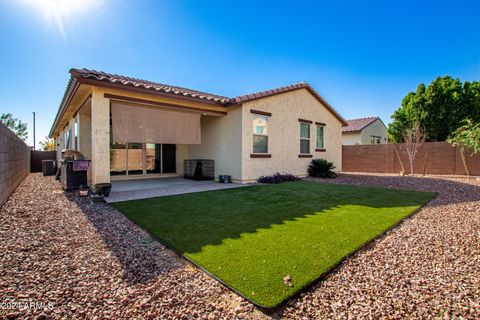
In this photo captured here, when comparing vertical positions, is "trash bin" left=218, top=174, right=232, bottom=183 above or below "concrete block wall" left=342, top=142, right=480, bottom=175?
below

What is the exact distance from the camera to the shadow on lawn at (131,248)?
9.39ft

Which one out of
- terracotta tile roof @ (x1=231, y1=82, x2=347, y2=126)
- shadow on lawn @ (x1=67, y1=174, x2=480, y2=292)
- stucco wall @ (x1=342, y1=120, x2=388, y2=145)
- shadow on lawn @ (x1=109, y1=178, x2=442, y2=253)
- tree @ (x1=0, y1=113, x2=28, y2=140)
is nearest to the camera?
shadow on lawn @ (x1=67, y1=174, x2=480, y2=292)

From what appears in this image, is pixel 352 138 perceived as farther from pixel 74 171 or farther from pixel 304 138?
pixel 74 171

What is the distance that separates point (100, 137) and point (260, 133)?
6.26 m

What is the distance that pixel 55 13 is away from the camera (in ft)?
22.7

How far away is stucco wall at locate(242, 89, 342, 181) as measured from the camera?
1018 cm

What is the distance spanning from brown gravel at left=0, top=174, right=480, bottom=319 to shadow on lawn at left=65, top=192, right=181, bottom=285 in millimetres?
14

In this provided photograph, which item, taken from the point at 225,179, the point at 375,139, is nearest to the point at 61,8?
the point at 225,179

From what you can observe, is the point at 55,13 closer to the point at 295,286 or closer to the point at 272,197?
the point at 272,197

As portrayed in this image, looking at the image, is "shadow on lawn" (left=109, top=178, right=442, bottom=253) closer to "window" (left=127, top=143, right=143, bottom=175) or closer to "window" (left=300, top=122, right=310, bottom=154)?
"window" (left=300, top=122, right=310, bottom=154)

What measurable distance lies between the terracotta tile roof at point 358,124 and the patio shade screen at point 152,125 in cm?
1799

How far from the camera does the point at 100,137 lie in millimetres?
7383

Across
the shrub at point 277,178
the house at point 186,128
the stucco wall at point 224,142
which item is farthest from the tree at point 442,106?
the stucco wall at point 224,142

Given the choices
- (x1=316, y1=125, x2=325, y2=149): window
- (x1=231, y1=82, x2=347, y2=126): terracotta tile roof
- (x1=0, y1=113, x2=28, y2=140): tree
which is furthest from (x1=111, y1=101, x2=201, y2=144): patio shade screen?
(x1=0, y1=113, x2=28, y2=140): tree
